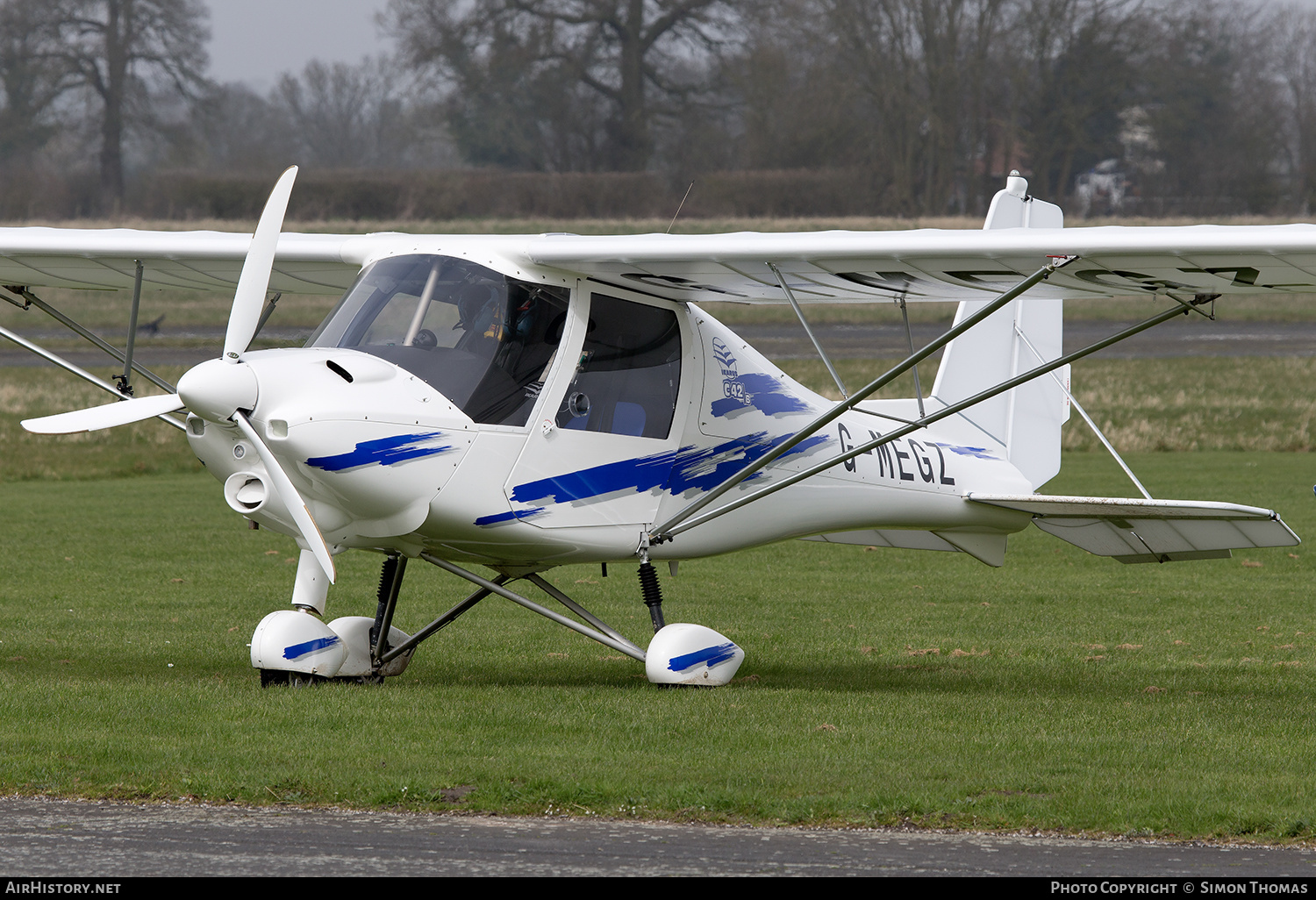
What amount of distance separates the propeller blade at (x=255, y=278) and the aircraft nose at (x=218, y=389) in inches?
7.3

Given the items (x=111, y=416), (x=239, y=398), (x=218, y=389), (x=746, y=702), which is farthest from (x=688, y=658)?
(x=111, y=416)

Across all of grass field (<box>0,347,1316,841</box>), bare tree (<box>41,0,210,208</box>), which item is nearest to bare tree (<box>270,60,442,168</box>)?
bare tree (<box>41,0,210,208</box>)

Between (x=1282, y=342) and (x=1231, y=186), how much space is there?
24602mm

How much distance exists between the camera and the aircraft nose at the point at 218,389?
778 cm

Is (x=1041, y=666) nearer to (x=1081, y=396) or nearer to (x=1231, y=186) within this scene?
(x=1081, y=396)

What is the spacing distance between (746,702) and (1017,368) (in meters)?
4.94

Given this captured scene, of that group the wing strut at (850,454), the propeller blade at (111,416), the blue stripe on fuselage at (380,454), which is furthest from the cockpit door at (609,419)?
the propeller blade at (111,416)

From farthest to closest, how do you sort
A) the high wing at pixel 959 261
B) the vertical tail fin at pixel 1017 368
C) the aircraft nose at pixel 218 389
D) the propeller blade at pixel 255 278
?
1. the vertical tail fin at pixel 1017 368
2. the high wing at pixel 959 261
3. the propeller blade at pixel 255 278
4. the aircraft nose at pixel 218 389

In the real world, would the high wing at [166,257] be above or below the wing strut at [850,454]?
above

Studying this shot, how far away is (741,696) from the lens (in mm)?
9250

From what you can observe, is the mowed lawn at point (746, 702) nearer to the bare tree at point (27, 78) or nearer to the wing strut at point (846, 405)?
the wing strut at point (846, 405)

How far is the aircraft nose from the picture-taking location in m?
7.78

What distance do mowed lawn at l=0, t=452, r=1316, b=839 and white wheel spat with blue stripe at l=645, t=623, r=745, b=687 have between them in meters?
0.22

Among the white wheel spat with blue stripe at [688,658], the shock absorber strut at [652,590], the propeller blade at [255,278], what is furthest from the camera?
the shock absorber strut at [652,590]
